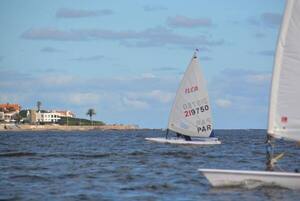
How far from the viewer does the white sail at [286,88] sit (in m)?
23.4

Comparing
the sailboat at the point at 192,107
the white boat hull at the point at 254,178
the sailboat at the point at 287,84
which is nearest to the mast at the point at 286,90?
the sailboat at the point at 287,84

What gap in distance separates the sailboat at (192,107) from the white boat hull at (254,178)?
1516 inches

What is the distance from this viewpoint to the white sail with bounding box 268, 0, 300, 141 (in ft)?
76.7

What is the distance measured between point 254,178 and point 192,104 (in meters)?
39.8

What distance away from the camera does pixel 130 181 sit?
32.6 metres

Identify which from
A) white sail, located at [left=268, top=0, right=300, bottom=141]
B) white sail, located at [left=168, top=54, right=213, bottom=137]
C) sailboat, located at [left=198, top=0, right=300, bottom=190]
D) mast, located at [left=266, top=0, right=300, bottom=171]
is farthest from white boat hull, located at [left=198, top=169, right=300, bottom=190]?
white sail, located at [left=168, top=54, right=213, bottom=137]

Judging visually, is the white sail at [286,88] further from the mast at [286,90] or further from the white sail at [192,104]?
the white sail at [192,104]

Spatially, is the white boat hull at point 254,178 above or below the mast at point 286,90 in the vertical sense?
below

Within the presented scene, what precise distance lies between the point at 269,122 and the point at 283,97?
95cm

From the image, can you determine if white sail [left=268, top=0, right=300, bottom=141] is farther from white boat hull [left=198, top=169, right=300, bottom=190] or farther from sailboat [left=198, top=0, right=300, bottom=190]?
white boat hull [left=198, top=169, right=300, bottom=190]

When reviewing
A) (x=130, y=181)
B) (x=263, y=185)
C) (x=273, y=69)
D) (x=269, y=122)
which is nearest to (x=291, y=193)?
(x=263, y=185)

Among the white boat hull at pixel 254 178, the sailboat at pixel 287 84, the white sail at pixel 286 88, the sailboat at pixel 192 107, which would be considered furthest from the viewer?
the sailboat at pixel 192 107

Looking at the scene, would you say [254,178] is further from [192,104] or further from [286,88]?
[192,104]

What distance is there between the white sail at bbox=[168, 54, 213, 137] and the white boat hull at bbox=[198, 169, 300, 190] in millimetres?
38489
